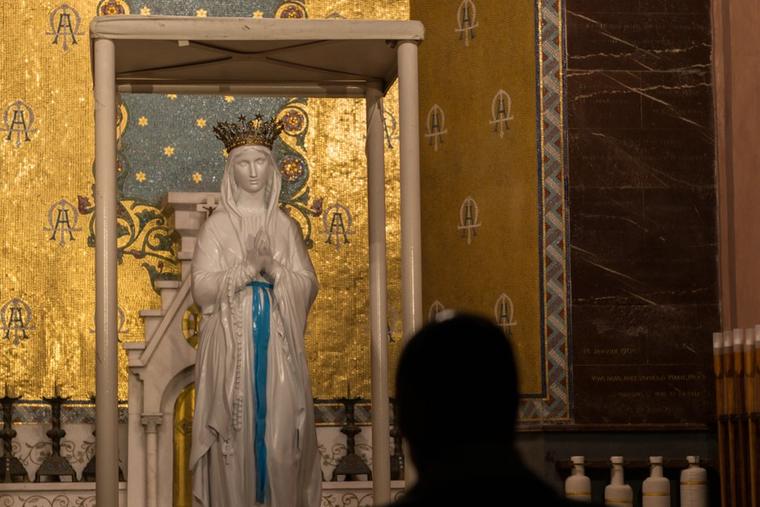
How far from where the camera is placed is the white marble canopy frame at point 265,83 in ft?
22.7

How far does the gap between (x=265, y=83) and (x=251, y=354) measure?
1.75 meters

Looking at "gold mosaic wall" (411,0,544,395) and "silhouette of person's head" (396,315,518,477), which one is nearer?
"silhouette of person's head" (396,315,518,477)

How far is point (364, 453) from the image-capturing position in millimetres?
9109

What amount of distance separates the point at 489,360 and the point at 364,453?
279 inches

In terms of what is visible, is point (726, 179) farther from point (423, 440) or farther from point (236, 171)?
point (423, 440)

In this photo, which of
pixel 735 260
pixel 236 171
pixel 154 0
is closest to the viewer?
pixel 236 171

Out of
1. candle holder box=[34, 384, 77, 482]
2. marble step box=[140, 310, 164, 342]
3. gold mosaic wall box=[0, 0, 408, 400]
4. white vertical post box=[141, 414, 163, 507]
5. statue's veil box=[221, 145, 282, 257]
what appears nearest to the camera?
statue's veil box=[221, 145, 282, 257]

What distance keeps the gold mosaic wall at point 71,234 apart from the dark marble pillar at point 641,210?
51.7 inches

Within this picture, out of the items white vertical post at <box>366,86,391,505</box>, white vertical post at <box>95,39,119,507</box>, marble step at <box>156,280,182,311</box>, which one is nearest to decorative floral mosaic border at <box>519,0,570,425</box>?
white vertical post at <box>366,86,391,505</box>

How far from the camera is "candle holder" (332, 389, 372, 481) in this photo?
29.2 feet

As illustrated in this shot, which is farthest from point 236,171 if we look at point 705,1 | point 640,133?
point 705,1

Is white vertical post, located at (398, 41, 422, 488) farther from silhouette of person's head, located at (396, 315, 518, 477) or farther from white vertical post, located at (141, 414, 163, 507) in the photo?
silhouette of person's head, located at (396, 315, 518, 477)

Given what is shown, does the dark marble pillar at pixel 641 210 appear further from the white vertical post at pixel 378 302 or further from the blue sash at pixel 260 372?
the blue sash at pixel 260 372

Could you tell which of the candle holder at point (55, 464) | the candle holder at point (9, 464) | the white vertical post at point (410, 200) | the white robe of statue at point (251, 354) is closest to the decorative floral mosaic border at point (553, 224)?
the white vertical post at point (410, 200)
